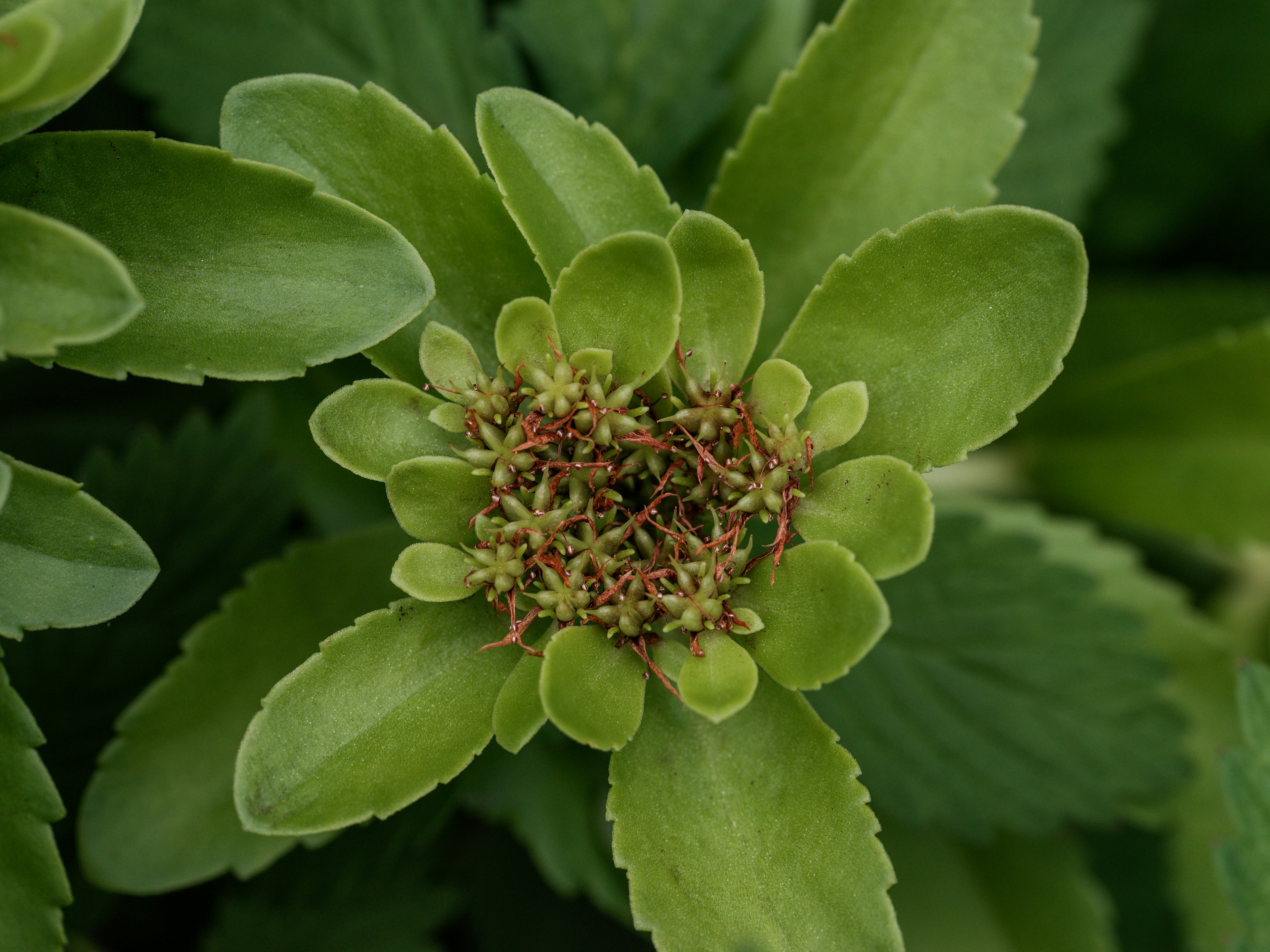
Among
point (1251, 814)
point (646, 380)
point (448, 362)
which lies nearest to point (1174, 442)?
point (1251, 814)

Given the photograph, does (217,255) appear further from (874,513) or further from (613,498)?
(874,513)

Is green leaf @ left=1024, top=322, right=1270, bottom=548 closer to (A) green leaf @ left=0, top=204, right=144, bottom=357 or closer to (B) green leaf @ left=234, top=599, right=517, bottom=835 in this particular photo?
(B) green leaf @ left=234, top=599, right=517, bottom=835

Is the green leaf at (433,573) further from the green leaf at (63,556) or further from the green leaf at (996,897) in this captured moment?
the green leaf at (996,897)

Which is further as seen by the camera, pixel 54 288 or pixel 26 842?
pixel 26 842

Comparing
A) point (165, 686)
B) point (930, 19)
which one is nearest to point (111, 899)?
point (165, 686)

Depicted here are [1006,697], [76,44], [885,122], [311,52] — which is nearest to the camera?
[76,44]

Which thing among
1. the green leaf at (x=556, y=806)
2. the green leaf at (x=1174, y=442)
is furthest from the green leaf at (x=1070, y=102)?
the green leaf at (x=556, y=806)
